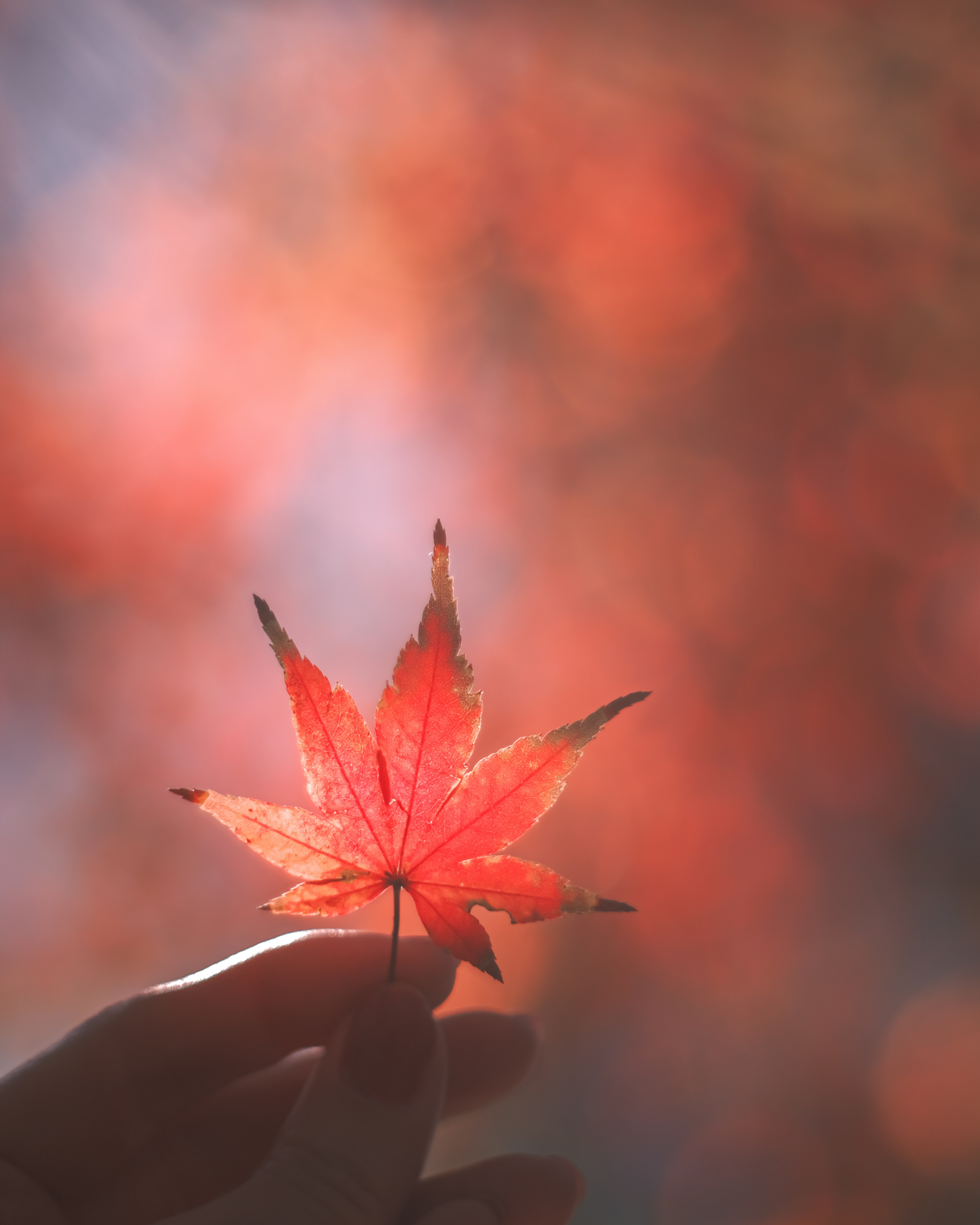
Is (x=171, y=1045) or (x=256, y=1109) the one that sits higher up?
(x=171, y=1045)

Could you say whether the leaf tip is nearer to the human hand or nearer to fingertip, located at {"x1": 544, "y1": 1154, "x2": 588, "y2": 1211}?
the human hand

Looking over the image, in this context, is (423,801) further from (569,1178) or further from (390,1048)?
(569,1178)

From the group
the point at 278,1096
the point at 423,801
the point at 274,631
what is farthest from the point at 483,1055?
the point at 274,631

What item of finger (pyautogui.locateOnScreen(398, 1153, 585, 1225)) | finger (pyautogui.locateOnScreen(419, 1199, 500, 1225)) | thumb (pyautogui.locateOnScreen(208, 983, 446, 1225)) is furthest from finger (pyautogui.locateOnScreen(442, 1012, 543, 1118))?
thumb (pyautogui.locateOnScreen(208, 983, 446, 1225))

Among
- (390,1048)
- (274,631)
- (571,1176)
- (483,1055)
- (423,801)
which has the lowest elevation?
(571,1176)

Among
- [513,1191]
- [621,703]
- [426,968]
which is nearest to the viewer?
[621,703]

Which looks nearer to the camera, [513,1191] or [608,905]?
[608,905]
